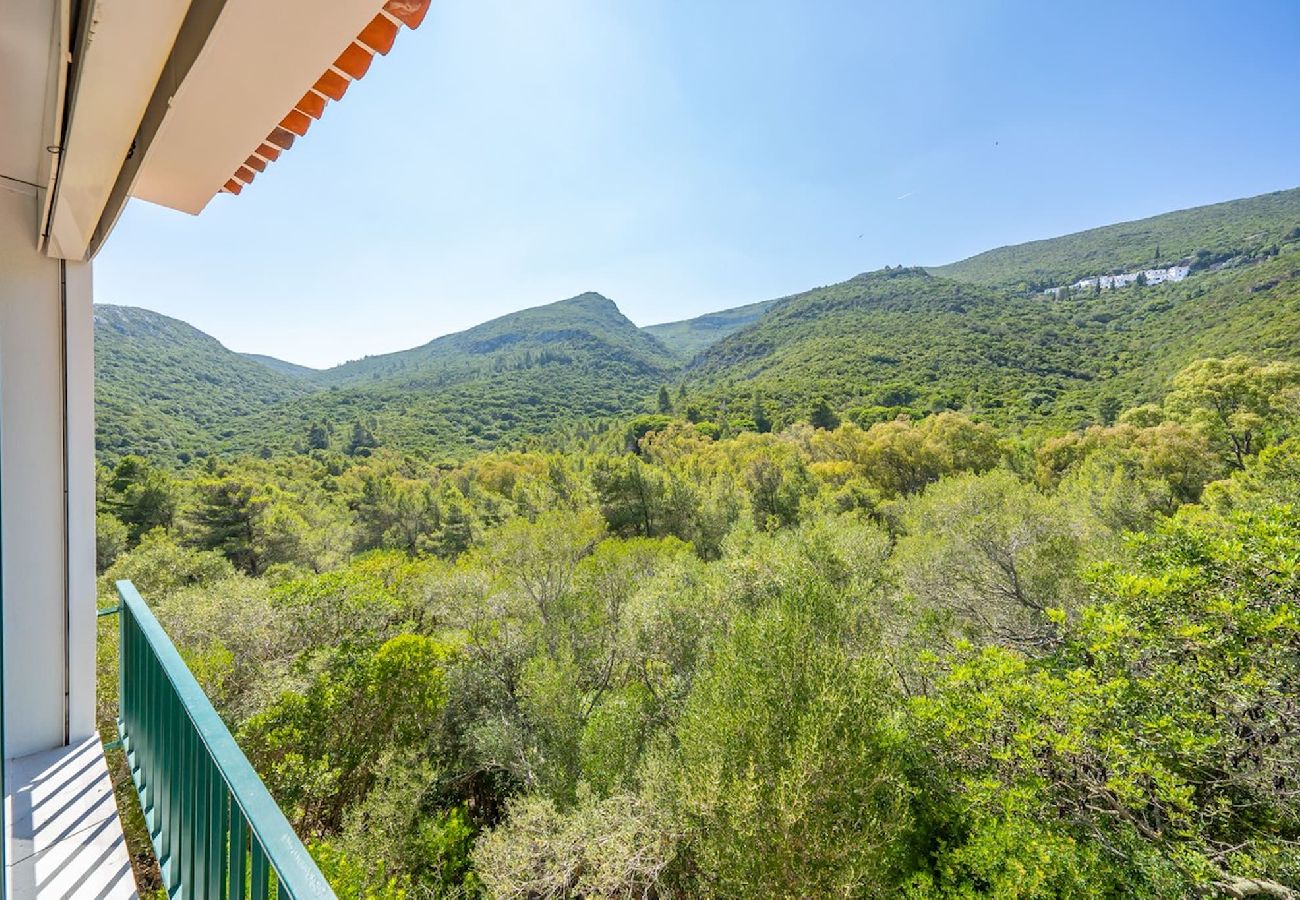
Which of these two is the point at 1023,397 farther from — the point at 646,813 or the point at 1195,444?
the point at 646,813

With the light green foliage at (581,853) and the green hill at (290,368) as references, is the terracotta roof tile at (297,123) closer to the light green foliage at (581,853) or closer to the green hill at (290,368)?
the light green foliage at (581,853)

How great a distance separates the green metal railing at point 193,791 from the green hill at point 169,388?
1309 inches

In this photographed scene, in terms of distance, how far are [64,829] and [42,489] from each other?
1.50m

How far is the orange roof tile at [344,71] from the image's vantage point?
152 cm

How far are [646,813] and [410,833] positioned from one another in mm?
4214

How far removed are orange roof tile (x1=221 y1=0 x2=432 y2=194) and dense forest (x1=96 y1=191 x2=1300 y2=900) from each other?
7812 mm

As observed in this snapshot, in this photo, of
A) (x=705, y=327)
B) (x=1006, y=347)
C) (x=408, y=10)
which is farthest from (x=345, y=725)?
(x=705, y=327)

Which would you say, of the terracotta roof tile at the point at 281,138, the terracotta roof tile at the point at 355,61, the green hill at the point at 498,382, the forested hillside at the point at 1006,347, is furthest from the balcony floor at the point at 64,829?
the green hill at the point at 498,382

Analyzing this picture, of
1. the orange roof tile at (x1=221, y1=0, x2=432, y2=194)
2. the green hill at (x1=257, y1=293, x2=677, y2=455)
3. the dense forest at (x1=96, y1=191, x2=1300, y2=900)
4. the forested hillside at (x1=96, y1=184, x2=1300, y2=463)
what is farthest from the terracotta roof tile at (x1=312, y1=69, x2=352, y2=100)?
the green hill at (x1=257, y1=293, x2=677, y2=455)

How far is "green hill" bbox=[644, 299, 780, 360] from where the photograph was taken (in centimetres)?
12962

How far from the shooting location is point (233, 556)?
22562 mm

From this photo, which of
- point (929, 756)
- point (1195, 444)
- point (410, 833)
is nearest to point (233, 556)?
point (410, 833)

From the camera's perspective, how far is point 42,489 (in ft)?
8.30

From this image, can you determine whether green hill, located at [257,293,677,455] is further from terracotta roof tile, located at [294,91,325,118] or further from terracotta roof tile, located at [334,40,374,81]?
terracotta roof tile, located at [334,40,374,81]
